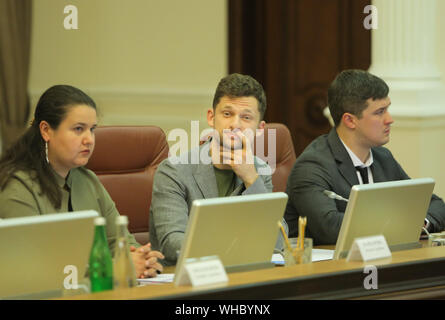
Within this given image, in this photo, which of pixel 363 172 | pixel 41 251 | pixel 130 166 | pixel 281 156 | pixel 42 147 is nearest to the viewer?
pixel 41 251

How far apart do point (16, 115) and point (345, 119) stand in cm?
369

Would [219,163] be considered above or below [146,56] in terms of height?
below

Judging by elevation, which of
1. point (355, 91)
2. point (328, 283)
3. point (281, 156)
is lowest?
point (328, 283)

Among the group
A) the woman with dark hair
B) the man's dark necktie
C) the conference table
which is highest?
the woman with dark hair

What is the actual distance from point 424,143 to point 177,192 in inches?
78.6

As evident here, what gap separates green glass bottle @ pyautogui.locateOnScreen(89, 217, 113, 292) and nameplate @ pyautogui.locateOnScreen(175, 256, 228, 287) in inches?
6.0

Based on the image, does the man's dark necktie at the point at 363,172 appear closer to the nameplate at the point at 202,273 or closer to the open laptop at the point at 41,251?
the nameplate at the point at 202,273

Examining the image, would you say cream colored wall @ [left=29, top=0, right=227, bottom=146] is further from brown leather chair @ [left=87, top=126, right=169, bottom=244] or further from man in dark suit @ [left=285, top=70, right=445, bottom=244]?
man in dark suit @ [left=285, top=70, right=445, bottom=244]

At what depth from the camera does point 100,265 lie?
6.09 ft

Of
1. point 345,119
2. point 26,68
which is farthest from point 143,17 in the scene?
point 345,119

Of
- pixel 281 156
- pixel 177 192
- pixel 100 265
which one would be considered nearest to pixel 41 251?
pixel 100 265

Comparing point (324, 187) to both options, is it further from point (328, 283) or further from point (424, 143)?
point (424, 143)

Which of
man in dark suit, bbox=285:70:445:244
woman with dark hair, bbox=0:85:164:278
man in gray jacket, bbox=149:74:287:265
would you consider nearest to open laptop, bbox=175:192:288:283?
woman with dark hair, bbox=0:85:164:278

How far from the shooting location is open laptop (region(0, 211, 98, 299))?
5.71 feet
